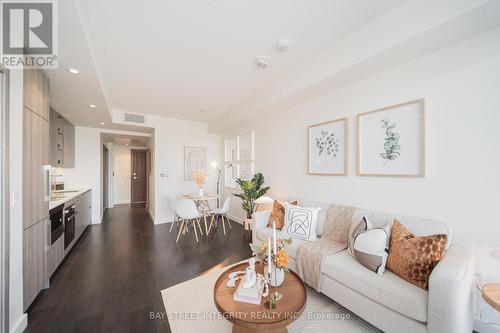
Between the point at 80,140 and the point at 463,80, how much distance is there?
21.7ft

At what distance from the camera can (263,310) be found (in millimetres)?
1206

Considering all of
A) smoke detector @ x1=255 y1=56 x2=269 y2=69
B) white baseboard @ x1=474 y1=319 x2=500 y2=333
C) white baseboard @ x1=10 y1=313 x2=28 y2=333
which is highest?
smoke detector @ x1=255 y1=56 x2=269 y2=69

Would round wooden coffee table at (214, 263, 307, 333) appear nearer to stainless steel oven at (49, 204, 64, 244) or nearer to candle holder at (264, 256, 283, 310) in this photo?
candle holder at (264, 256, 283, 310)

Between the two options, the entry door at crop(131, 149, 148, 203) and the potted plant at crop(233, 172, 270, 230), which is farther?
the entry door at crop(131, 149, 148, 203)

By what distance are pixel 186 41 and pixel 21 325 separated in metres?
2.96

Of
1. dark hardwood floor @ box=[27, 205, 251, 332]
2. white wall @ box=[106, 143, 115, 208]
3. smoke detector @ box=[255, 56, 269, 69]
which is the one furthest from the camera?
white wall @ box=[106, 143, 115, 208]

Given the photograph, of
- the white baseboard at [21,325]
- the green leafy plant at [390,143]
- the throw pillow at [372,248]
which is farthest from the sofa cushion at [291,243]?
the white baseboard at [21,325]

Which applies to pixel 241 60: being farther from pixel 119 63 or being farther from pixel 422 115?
pixel 422 115

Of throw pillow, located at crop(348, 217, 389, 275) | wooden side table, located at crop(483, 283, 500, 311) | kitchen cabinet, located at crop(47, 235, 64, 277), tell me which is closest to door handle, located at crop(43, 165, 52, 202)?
kitchen cabinet, located at crop(47, 235, 64, 277)

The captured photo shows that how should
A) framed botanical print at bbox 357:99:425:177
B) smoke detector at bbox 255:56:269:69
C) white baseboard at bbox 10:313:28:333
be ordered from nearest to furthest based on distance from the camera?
white baseboard at bbox 10:313:28:333, framed botanical print at bbox 357:99:425:177, smoke detector at bbox 255:56:269:69

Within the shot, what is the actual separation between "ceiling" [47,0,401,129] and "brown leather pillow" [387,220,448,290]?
6.48 ft

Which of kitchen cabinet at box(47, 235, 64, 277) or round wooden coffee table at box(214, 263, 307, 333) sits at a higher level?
round wooden coffee table at box(214, 263, 307, 333)

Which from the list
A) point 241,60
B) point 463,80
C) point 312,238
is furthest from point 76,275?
point 463,80

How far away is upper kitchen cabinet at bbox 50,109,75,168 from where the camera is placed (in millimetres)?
3254
